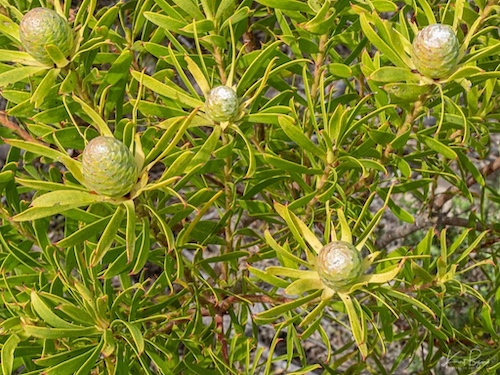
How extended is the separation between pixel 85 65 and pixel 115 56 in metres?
0.12

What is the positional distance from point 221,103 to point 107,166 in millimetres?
217

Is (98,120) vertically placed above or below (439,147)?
above

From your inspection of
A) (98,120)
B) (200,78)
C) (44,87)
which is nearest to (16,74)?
(44,87)

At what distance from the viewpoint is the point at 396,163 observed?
107cm

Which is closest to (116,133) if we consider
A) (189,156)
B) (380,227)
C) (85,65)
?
(85,65)

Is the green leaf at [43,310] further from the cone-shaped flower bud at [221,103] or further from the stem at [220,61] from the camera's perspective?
the stem at [220,61]

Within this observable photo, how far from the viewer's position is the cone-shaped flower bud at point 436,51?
2.59ft

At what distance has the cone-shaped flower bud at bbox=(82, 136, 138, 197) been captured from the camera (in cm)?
71

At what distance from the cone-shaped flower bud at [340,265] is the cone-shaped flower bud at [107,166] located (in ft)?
0.87

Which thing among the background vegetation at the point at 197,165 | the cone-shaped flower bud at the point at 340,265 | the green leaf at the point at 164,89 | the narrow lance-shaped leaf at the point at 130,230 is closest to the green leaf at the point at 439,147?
the background vegetation at the point at 197,165

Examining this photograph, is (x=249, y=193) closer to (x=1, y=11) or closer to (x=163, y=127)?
(x=163, y=127)

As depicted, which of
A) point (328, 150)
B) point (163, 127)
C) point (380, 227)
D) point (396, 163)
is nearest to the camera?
point (163, 127)

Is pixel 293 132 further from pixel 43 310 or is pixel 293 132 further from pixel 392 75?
pixel 43 310

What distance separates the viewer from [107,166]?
71 cm
